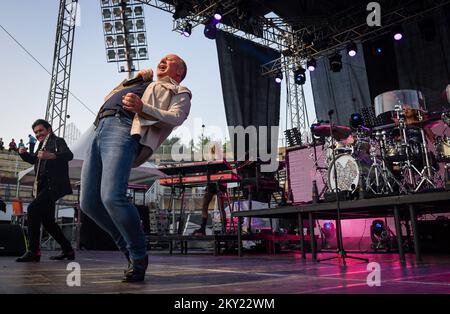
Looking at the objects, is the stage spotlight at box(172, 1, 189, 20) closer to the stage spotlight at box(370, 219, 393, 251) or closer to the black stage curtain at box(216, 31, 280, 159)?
the black stage curtain at box(216, 31, 280, 159)

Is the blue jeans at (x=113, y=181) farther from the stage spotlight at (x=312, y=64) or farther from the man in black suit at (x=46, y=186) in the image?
the stage spotlight at (x=312, y=64)

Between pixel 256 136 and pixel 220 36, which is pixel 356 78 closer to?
pixel 256 136

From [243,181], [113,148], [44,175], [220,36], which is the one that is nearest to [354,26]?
[220,36]

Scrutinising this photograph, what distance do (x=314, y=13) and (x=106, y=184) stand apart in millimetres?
12209

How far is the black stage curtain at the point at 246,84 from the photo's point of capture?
13422mm

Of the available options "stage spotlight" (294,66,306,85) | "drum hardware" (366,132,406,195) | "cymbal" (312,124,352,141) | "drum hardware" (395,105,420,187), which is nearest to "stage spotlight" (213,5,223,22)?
"stage spotlight" (294,66,306,85)

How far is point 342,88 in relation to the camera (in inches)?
506

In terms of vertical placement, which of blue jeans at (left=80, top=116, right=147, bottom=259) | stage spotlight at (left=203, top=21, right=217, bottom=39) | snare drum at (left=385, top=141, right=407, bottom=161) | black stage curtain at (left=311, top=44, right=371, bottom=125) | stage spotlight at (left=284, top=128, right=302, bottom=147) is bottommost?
blue jeans at (left=80, top=116, right=147, bottom=259)

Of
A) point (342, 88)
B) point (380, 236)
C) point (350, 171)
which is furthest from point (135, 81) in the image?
point (342, 88)

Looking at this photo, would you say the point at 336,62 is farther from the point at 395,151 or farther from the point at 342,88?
the point at 395,151

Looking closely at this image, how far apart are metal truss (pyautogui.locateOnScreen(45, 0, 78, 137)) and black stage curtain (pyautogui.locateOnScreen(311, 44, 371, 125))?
368 inches

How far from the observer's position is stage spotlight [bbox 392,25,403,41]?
1076cm

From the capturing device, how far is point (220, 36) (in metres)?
13.4

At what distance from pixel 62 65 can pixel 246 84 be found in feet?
23.3
